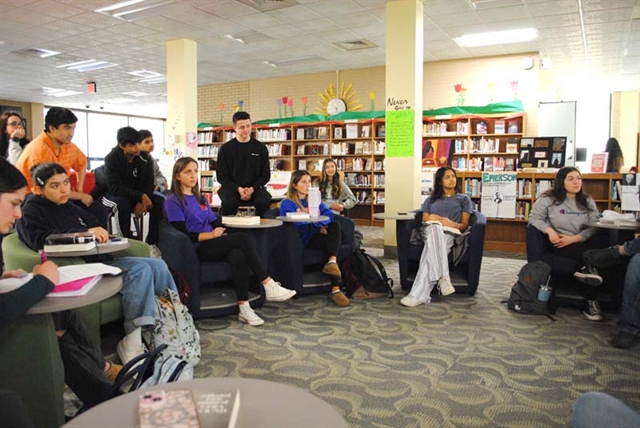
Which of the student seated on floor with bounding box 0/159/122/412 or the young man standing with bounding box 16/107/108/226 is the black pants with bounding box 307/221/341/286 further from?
the student seated on floor with bounding box 0/159/122/412

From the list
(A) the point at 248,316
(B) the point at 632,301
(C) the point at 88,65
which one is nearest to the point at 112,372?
(A) the point at 248,316

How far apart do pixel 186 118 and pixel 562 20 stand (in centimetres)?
606

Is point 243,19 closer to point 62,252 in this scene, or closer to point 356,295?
point 356,295

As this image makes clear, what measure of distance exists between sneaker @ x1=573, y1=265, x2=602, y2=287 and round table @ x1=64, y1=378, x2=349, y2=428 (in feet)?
11.0

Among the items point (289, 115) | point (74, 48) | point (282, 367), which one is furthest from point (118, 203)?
point (289, 115)

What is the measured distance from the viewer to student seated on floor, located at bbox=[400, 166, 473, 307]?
180 inches

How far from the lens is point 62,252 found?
275cm

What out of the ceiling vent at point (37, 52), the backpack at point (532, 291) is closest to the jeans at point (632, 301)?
the backpack at point (532, 291)

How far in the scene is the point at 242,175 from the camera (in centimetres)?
533

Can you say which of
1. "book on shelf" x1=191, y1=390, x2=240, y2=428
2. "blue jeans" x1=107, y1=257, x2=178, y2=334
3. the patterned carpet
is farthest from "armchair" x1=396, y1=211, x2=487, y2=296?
"book on shelf" x1=191, y1=390, x2=240, y2=428

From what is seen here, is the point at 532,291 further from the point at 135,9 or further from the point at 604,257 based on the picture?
the point at 135,9

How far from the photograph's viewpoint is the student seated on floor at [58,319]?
5.52ft

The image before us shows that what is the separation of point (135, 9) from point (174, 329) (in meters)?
5.74

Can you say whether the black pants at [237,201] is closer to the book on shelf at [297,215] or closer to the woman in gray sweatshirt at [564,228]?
the book on shelf at [297,215]
